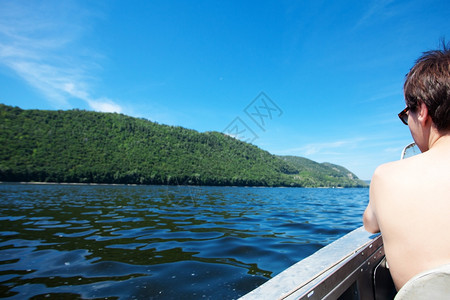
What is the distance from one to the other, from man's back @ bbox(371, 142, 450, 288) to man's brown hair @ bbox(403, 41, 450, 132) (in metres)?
0.20

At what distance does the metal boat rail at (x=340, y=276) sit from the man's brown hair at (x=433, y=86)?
124 cm

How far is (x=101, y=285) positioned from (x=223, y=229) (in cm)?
446

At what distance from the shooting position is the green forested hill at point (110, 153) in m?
66.4

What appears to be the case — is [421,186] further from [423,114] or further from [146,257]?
[146,257]

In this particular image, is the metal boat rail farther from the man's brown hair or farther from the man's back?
the man's brown hair

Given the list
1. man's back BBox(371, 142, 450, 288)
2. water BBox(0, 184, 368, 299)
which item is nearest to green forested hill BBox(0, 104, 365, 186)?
water BBox(0, 184, 368, 299)

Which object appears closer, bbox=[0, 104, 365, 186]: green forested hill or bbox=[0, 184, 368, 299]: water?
bbox=[0, 184, 368, 299]: water

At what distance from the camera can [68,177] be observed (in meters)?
64.3

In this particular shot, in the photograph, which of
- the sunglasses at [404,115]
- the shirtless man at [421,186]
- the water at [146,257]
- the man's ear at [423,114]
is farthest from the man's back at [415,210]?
the water at [146,257]

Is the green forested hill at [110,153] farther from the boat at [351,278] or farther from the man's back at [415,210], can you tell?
the man's back at [415,210]

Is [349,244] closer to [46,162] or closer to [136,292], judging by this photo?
[136,292]

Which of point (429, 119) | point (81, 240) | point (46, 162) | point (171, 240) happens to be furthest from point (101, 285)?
point (46, 162)

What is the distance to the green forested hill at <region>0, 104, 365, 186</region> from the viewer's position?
218ft

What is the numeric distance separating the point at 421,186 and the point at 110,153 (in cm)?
10146
